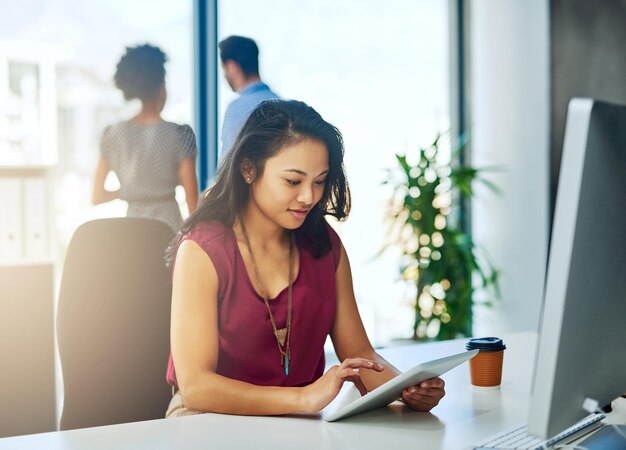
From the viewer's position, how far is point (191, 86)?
12.9 feet

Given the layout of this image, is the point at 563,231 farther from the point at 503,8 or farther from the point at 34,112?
the point at 503,8

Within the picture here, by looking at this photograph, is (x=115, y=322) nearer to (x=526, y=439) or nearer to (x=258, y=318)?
(x=258, y=318)

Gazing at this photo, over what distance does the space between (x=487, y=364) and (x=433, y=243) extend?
111 inches

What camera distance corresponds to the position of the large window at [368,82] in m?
4.20

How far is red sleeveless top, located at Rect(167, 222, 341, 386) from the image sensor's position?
1.62 m

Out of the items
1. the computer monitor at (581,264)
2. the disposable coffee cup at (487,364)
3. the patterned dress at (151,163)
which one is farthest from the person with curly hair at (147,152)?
the computer monitor at (581,264)

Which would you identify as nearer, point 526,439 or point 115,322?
point 526,439

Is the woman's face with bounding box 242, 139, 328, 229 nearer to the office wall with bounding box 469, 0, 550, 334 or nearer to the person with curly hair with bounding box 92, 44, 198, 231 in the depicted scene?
the person with curly hair with bounding box 92, 44, 198, 231

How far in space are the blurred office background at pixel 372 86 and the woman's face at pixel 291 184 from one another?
1.93 meters

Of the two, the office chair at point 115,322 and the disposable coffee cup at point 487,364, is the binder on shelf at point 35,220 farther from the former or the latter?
the disposable coffee cup at point 487,364

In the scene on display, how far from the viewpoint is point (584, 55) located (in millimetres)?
4070

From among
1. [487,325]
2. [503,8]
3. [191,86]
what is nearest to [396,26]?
[503,8]

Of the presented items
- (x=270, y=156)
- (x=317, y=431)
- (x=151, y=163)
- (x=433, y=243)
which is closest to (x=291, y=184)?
(x=270, y=156)

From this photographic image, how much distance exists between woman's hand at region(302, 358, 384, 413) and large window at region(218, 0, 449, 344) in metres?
2.97
